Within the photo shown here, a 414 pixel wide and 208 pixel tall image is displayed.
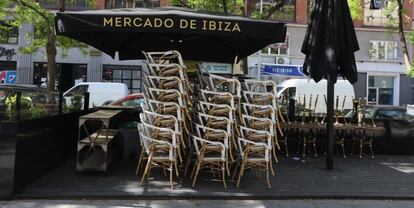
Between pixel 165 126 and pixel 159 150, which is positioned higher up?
pixel 165 126

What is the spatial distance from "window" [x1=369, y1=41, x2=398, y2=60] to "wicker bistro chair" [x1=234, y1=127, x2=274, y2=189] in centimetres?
3316

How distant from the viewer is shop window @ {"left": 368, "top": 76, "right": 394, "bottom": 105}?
127ft

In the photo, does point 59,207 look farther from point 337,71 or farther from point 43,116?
point 337,71

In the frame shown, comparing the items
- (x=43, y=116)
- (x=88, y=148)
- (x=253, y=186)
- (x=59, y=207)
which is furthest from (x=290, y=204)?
(x=43, y=116)

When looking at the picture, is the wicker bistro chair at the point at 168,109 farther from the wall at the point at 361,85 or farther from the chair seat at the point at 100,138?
the wall at the point at 361,85

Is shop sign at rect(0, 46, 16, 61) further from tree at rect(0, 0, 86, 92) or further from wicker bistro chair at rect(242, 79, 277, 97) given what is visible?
wicker bistro chair at rect(242, 79, 277, 97)

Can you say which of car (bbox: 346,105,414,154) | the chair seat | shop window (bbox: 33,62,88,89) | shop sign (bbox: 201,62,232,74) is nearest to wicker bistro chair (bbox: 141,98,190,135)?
the chair seat

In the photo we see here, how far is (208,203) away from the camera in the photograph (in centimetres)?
654

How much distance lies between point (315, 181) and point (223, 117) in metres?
1.95

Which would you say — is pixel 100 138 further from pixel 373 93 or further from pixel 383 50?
pixel 373 93

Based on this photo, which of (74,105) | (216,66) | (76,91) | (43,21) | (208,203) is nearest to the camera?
(208,203)

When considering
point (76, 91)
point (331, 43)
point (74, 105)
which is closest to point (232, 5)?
point (76, 91)

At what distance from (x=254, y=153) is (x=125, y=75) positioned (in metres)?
30.3

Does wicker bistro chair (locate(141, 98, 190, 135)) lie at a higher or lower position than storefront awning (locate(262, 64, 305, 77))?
lower
